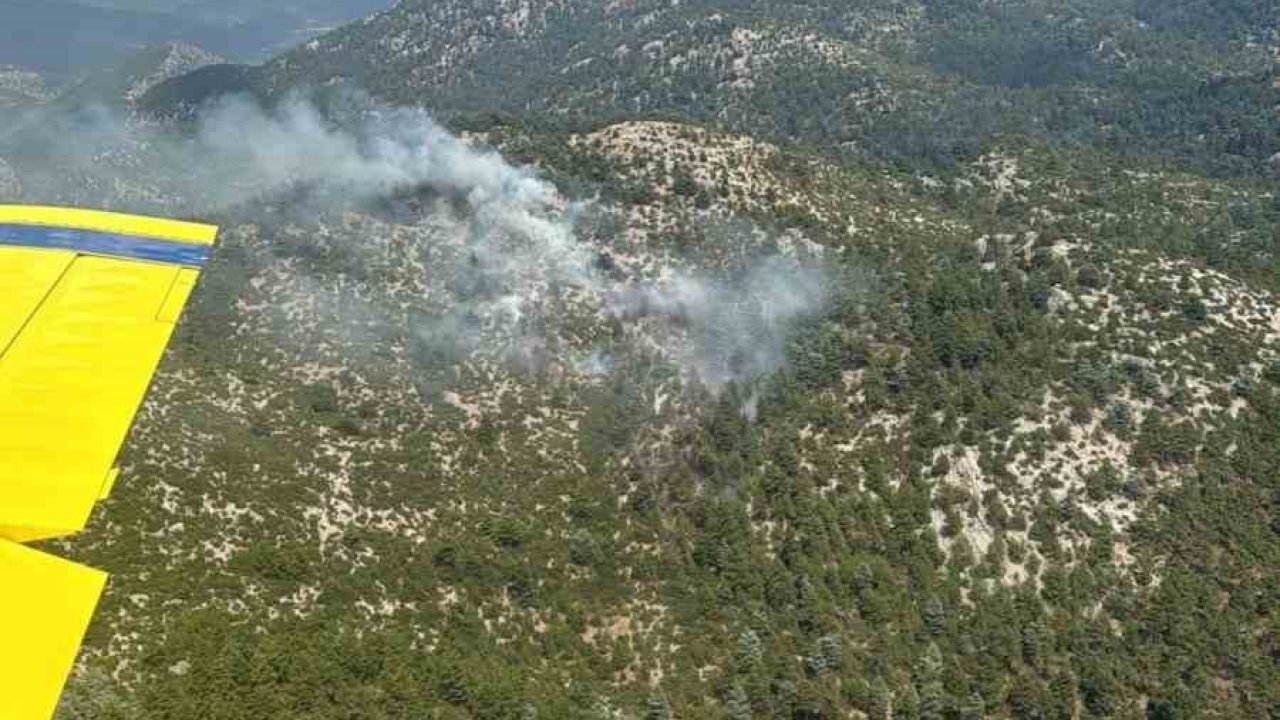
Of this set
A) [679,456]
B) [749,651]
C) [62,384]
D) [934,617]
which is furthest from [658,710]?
[62,384]

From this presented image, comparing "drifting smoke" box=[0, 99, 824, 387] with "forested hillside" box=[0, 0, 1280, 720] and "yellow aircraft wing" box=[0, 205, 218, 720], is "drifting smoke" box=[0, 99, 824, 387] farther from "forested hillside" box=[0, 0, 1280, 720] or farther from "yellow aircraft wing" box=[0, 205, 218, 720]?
"yellow aircraft wing" box=[0, 205, 218, 720]

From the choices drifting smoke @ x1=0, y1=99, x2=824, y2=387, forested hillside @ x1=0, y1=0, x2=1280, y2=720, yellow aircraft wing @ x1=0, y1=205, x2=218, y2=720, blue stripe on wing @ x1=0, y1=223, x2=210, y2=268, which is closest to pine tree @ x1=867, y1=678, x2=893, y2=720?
forested hillside @ x1=0, y1=0, x2=1280, y2=720

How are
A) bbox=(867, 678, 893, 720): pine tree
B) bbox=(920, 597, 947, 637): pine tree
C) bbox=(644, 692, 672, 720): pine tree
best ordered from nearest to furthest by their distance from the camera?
bbox=(644, 692, 672, 720): pine tree
bbox=(867, 678, 893, 720): pine tree
bbox=(920, 597, 947, 637): pine tree

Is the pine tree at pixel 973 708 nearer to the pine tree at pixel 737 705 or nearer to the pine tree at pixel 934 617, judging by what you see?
the pine tree at pixel 934 617

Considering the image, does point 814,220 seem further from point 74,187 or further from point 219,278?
point 74,187

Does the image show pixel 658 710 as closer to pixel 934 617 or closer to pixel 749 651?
pixel 749 651

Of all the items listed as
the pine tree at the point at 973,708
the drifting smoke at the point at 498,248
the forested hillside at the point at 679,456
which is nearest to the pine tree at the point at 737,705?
the forested hillside at the point at 679,456
